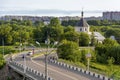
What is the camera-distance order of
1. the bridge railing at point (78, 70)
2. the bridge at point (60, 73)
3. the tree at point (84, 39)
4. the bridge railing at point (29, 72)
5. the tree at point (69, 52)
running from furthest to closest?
the tree at point (84, 39), the tree at point (69, 52), the bridge at point (60, 73), the bridge railing at point (78, 70), the bridge railing at point (29, 72)

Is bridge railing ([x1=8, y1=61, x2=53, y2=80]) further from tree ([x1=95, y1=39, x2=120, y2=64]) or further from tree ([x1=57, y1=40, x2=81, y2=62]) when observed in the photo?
tree ([x1=95, y1=39, x2=120, y2=64])

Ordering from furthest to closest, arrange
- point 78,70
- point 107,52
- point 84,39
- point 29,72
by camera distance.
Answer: point 84,39, point 107,52, point 78,70, point 29,72

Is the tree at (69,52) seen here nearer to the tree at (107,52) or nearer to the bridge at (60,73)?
the tree at (107,52)

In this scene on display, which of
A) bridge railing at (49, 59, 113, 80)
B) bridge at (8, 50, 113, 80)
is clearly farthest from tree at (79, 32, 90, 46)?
bridge at (8, 50, 113, 80)

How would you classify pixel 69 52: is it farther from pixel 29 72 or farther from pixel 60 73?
pixel 29 72

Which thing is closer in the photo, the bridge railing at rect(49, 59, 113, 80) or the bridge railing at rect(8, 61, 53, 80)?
the bridge railing at rect(8, 61, 53, 80)

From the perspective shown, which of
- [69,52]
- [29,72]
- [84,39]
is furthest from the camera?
[84,39]

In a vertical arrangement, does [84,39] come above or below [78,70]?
above

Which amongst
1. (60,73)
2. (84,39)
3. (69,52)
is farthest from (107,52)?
(60,73)

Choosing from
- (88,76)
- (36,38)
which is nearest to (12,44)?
(36,38)

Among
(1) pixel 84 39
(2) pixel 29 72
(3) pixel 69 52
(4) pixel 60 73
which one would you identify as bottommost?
(4) pixel 60 73

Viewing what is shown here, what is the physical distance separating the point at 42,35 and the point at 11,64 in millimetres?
48029

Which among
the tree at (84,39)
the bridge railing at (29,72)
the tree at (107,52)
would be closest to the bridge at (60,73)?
the bridge railing at (29,72)

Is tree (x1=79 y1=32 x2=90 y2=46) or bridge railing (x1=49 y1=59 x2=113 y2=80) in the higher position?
tree (x1=79 y1=32 x2=90 y2=46)
